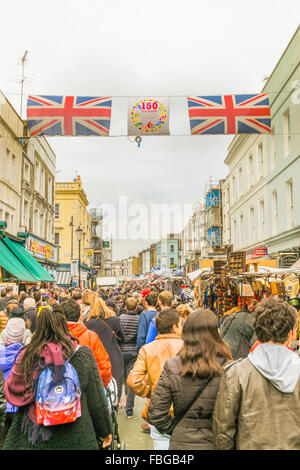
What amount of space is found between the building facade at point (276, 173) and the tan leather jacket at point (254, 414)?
48.0ft

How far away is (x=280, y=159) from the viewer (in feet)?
61.6

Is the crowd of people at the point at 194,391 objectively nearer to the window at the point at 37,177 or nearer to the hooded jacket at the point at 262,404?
the hooded jacket at the point at 262,404

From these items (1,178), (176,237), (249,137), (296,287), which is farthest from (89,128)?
(176,237)

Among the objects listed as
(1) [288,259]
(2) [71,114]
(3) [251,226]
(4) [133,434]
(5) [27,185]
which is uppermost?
(2) [71,114]

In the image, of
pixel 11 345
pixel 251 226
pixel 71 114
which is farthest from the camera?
pixel 251 226

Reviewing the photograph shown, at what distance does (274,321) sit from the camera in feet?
8.87

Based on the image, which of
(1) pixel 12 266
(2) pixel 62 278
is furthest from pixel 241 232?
(2) pixel 62 278

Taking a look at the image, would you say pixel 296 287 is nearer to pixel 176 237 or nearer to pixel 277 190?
pixel 277 190

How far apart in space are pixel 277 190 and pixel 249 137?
21.3 ft

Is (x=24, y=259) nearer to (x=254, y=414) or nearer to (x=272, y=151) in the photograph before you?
(x=272, y=151)

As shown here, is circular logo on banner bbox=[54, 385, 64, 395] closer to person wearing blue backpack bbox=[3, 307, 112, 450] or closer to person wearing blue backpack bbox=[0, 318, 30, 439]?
person wearing blue backpack bbox=[3, 307, 112, 450]

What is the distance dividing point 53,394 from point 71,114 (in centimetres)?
1218
